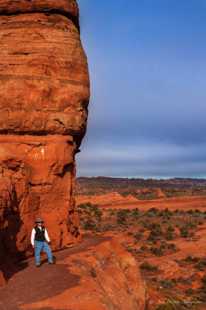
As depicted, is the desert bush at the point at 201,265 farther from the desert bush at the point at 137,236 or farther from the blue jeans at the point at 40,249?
the blue jeans at the point at 40,249

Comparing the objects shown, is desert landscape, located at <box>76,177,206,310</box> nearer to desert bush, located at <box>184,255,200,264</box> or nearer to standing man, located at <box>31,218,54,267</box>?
desert bush, located at <box>184,255,200,264</box>

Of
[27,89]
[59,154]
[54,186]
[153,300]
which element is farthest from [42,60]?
[153,300]

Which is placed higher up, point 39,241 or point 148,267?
point 39,241

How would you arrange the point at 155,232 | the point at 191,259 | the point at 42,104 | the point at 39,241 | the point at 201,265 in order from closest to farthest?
1. the point at 39,241
2. the point at 42,104
3. the point at 201,265
4. the point at 191,259
5. the point at 155,232

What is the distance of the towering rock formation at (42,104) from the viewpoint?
15.6 metres

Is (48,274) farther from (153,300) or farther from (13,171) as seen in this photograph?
(153,300)

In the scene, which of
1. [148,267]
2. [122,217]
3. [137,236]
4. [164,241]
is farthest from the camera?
[122,217]

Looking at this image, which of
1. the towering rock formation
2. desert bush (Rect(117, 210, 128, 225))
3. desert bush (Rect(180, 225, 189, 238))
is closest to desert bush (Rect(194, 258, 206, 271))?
desert bush (Rect(180, 225, 189, 238))

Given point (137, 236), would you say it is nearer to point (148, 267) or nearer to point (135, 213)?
point (148, 267)

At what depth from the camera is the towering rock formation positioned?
1565cm

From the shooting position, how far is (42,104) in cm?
1606

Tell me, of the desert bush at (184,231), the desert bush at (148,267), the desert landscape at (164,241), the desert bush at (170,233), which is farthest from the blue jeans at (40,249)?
the desert bush at (184,231)

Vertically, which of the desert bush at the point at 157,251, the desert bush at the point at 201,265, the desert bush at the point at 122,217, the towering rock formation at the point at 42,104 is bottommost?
the desert bush at the point at 201,265

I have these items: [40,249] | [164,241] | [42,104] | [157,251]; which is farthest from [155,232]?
[40,249]
